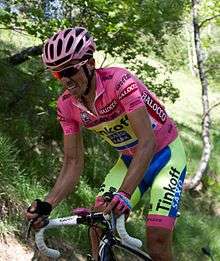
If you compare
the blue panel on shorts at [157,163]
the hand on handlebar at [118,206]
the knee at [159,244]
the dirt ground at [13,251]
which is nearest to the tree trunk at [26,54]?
the dirt ground at [13,251]

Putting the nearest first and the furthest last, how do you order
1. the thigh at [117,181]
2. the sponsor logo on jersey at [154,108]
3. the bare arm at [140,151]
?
the bare arm at [140,151] < the sponsor logo on jersey at [154,108] < the thigh at [117,181]

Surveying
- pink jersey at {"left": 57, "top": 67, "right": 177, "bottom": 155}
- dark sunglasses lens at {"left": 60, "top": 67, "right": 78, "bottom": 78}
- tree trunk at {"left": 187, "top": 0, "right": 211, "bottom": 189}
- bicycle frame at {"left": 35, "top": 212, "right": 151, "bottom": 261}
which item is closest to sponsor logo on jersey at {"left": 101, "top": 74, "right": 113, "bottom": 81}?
pink jersey at {"left": 57, "top": 67, "right": 177, "bottom": 155}

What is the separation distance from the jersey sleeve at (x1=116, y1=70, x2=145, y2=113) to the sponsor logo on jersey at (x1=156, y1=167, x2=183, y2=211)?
2.22 feet

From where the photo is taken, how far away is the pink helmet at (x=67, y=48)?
11.0 feet

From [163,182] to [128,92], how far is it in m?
0.76

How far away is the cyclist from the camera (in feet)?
10.9

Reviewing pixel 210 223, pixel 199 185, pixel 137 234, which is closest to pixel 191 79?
pixel 199 185

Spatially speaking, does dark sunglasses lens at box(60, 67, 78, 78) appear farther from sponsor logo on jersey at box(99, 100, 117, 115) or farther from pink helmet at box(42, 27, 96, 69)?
sponsor logo on jersey at box(99, 100, 117, 115)

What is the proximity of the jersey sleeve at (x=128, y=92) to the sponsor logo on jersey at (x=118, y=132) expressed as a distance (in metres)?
0.27

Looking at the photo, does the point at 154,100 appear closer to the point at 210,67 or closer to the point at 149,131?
the point at 149,131

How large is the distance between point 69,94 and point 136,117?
64 cm

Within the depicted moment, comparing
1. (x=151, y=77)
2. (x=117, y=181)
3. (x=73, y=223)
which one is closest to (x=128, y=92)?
(x=117, y=181)

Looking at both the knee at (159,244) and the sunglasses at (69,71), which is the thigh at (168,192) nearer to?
the knee at (159,244)

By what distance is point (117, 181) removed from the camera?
3.98 meters
